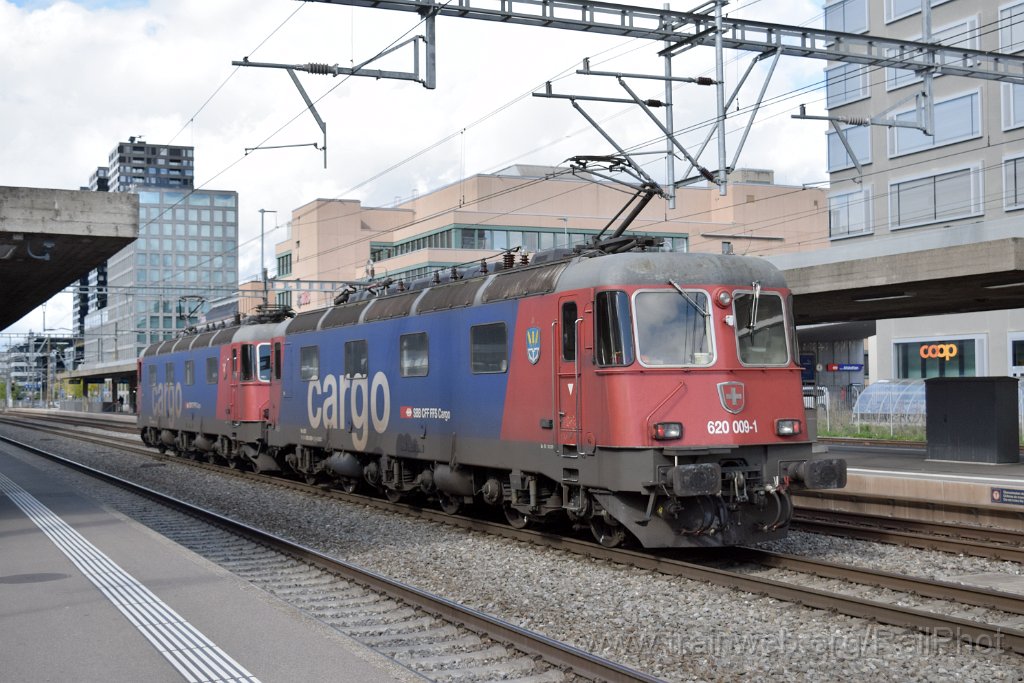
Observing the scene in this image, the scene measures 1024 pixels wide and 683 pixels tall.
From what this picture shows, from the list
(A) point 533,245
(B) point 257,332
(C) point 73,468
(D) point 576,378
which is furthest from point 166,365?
(A) point 533,245

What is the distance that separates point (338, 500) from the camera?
1947 cm

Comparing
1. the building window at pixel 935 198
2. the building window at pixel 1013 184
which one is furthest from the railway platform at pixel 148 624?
the building window at pixel 935 198

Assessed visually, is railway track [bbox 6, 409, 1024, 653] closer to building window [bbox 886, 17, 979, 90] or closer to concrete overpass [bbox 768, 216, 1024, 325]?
concrete overpass [bbox 768, 216, 1024, 325]

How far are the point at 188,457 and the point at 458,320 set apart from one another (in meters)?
19.6

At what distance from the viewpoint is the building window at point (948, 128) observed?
42.8 m

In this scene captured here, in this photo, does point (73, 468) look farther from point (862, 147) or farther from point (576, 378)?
point (862, 147)

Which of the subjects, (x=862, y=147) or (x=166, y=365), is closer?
(x=166, y=365)

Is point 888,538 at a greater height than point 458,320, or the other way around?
point 458,320

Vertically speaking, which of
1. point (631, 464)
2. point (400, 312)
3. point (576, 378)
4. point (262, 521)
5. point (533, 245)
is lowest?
point (262, 521)

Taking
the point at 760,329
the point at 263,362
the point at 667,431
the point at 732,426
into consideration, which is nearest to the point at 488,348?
the point at 667,431

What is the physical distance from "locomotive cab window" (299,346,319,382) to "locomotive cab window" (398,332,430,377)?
4.12 m

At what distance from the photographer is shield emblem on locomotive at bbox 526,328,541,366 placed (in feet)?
43.1

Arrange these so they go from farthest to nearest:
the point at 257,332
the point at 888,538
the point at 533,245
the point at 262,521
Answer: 1. the point at 533,245
2. the point at 257,332
3. the point at 262,521
4. the point at 888,538

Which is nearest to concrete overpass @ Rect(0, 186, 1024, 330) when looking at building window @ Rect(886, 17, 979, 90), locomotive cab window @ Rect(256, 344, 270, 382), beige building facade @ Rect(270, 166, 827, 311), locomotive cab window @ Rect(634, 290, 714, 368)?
locomotive cab window @ Rect(256, 344, 270, 382)
